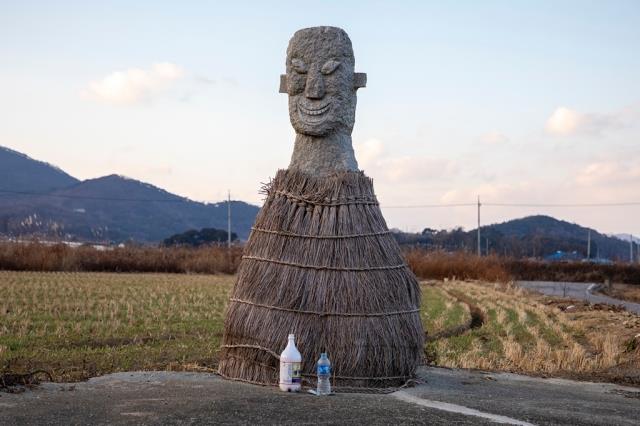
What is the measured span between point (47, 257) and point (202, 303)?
65.4 feet

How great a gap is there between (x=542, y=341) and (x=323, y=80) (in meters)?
10.7

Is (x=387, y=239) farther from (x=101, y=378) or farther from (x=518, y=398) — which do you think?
(x=101, y=378)

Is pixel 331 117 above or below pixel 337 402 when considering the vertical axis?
above

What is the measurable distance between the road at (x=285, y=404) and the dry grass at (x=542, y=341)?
282cm

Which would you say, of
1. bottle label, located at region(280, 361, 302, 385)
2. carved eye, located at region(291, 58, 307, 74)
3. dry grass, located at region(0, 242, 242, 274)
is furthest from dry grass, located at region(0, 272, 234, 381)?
dry grass, located at region(0, 242, 242, 274)

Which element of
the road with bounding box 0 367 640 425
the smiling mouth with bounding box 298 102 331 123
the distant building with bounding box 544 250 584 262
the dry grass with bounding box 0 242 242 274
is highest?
the distant building with bounding box 544 250 584 262

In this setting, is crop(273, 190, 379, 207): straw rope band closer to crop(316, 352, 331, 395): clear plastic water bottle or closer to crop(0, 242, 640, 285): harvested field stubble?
crop(316, 352, 331, 395): clear plastic water bottle

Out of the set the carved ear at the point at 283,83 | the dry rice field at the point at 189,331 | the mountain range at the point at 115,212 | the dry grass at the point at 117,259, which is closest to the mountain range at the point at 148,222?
the mountain range at the point at 115,212

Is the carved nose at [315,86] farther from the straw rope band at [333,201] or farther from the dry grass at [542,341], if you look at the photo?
the dry grass at [542,341]

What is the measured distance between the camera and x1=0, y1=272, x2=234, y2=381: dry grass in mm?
14711

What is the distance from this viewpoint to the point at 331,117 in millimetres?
11695

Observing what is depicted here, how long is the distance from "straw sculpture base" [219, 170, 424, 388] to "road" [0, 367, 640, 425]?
439 mm

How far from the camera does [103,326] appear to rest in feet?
67.5

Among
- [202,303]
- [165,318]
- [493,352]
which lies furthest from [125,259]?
[493,352]
